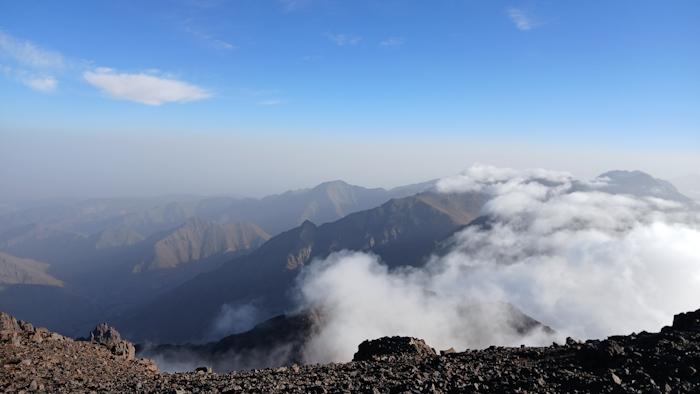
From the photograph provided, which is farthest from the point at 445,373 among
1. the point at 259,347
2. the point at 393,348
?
the point at 259,347

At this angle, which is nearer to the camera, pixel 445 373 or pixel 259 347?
pixel 445 373

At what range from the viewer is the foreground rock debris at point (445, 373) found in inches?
491

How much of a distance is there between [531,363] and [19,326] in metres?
52.2

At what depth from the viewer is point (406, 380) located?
48.9ft

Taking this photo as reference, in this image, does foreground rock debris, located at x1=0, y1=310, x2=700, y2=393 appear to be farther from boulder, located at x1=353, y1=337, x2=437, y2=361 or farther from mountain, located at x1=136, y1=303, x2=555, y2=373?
mountain, located at x1=136, y1=303, x2=555, y2=373

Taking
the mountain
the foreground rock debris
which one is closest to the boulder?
the foreground rock debris

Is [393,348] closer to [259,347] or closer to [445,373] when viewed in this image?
[445,373]

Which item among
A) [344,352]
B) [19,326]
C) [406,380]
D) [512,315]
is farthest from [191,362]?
→ [512,315]

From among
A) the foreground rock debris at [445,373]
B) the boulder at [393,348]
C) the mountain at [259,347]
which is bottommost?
the mountain at [259,347]

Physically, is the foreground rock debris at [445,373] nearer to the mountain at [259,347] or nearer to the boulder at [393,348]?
the boulder at [393,348]

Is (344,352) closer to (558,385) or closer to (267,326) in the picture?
(267,326)

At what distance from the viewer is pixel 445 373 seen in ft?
51.4

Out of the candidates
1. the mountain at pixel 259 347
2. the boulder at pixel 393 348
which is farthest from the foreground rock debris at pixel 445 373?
the mountain at pixel 259 347

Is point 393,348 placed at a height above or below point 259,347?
above
